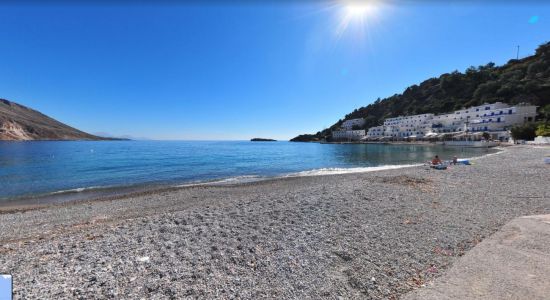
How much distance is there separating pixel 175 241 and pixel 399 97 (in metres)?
192

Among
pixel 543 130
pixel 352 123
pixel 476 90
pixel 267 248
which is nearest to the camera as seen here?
pixel 267 248

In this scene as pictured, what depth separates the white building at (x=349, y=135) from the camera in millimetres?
143125

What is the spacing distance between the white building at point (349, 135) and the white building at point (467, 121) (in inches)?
210

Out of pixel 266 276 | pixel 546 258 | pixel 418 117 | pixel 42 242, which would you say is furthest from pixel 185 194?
pixel 418 117

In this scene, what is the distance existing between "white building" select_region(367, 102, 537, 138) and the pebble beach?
310ft

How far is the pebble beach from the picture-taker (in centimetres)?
410

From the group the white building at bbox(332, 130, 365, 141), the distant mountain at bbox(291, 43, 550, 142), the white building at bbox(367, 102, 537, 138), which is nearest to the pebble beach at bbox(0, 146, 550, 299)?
the white building at bbox(367, 102, 537, 138)

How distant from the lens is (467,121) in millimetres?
94625

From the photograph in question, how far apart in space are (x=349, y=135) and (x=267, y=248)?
154 m

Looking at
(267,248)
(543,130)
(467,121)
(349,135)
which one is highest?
(467,121)

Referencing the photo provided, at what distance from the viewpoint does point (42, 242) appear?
Result: 21.6ft

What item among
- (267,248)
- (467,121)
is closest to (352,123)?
(467,121)

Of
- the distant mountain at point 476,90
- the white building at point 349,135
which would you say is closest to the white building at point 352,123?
the distant mountain at point 476,90

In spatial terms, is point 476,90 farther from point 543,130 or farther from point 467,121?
point 543,130
